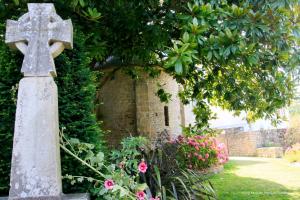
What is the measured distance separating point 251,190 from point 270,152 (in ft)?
45.2

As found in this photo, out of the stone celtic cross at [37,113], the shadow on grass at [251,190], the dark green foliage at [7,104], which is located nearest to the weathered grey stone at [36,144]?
the stone celtic cross at [37,113]

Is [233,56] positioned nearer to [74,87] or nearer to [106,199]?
[74,87]

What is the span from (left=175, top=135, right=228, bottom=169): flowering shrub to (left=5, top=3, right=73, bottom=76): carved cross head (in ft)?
28.2

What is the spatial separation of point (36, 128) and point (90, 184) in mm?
1010

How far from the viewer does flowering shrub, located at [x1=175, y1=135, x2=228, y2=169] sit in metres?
11.8

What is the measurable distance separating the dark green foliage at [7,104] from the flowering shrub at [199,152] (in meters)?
8.27

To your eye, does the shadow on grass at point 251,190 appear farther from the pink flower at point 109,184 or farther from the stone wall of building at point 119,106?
the pink flower at point 109,184

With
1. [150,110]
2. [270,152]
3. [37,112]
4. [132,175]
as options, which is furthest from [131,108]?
[270,152]

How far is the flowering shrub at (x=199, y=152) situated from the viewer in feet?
38.6

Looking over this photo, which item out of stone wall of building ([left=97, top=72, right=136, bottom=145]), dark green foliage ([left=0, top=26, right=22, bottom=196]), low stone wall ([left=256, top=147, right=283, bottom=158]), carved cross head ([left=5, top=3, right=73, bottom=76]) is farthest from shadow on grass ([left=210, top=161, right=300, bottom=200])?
low stone wall ([left=256, top=147, right=283, bottom=158])

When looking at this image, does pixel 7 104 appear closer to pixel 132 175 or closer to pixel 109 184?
pixel 109 184

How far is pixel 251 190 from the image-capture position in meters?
8.42

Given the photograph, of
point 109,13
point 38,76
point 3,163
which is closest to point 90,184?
point 3,163

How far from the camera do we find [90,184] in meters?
3.34
